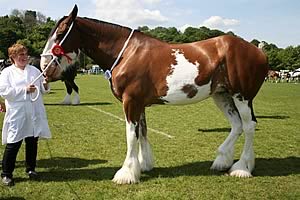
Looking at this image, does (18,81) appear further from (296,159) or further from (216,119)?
(216,119)

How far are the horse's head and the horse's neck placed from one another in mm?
252

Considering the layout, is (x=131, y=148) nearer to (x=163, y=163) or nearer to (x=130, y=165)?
(x=130, y=165)

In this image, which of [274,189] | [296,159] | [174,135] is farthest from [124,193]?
[174,135]

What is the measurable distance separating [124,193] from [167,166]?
1675mm

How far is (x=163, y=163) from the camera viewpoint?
7.32 meters

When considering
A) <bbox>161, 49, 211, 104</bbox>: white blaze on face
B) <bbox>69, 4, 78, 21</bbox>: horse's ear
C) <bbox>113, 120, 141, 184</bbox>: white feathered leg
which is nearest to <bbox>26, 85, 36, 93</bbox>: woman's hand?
<bbox>69, 4, 78, 21</bbox>: horse's ear

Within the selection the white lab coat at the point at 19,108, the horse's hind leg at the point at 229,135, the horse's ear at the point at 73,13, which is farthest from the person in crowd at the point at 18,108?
the horse's hind leg at the point at 229,135

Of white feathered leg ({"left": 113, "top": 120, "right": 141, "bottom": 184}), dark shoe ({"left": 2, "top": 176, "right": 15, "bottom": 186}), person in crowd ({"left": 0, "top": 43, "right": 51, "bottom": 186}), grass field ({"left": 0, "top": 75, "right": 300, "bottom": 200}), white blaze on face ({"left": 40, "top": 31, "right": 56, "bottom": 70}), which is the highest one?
white blaze on face ({"left": 40, "top": 31, "right": 56, "bottom": 70})

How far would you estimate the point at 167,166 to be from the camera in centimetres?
712

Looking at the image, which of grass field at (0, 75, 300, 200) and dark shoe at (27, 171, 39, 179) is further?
dark shoe at (27, 171, 39, 179)

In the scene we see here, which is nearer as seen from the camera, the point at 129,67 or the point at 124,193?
the point at 124,193

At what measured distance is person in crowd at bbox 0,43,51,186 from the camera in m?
5.87

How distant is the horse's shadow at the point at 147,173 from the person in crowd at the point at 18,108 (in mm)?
516

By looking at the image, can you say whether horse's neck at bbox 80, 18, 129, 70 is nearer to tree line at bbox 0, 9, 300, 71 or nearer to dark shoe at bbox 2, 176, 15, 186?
dark shoe at bbox 2, 176, 15, 186
